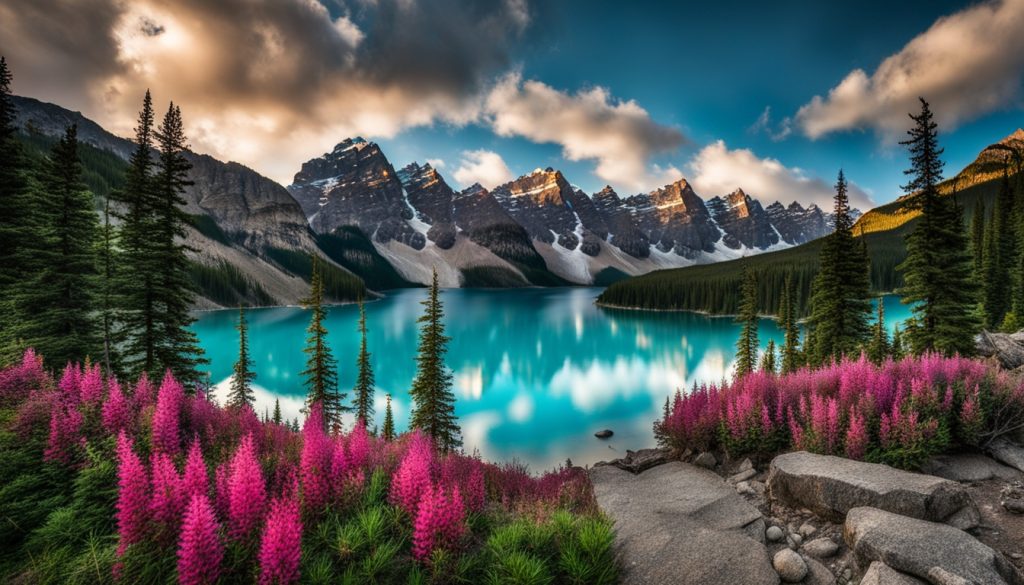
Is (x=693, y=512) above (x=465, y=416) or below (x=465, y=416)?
above

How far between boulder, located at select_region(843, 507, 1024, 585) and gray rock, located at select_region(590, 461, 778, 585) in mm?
1048

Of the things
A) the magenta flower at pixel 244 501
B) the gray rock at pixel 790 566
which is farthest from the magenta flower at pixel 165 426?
the gray rock at pixel 790 566

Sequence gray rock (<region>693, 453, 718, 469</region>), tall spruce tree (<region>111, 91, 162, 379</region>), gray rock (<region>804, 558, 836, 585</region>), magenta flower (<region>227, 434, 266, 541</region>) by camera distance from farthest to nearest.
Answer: tall spruce tree (<region>111, 91, 162, 379</region>) < gray rock (<region>693, 453, 718, 469</region>) < gray rock (<region>804, 558, 836, 585</region>) < magenta flower (<region>227, 434, 266, 541</region>)

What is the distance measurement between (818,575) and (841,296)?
80.7ft

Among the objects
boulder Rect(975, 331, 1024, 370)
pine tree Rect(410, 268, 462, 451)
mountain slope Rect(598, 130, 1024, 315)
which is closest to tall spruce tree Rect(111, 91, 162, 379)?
pine tree Rect(410, 268, 462, 451)

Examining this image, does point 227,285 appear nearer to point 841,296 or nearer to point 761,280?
point 841,296

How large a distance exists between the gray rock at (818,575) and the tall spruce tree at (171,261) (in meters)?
19.7

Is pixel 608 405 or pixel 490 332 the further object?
pixel 490 332

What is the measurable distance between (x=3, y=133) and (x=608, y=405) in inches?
1485

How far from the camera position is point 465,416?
111 feet

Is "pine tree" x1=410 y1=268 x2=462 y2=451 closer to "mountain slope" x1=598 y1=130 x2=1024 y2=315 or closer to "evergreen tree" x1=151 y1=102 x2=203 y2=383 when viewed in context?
"evergreen tree" x1=151 y1=102 x2=203 y2=383

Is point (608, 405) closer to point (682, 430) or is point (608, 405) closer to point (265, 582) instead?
point (682, 430)

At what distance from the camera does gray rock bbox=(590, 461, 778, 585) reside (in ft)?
15.6

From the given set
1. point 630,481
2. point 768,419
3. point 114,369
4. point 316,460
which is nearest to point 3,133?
point 114,369
